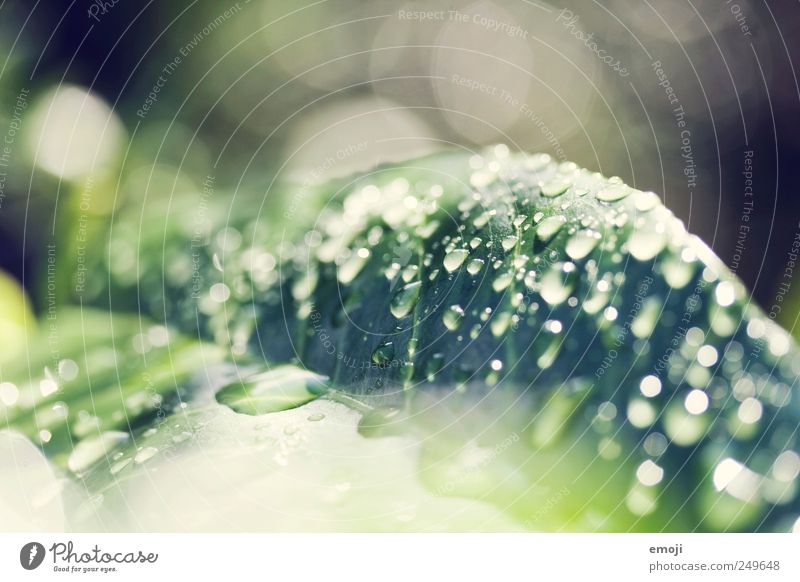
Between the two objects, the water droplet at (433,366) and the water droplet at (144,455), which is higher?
the water droplet at (433,366)

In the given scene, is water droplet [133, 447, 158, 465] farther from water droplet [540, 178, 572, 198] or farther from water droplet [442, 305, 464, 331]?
water droplet [540, 178, 572, 198]

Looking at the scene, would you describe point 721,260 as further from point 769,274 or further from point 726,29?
point 726,29

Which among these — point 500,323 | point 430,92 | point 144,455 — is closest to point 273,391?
point 144,455

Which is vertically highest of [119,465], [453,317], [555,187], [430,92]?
[430,92]

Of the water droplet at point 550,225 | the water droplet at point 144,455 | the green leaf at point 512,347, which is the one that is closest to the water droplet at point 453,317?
the green leaf at point 512,347

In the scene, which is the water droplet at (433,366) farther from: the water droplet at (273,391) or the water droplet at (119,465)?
the water droplet at (119,465)

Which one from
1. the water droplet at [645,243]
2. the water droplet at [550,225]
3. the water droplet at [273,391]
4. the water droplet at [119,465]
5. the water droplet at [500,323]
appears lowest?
the water droplet at [119,465]

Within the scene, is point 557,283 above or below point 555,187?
below

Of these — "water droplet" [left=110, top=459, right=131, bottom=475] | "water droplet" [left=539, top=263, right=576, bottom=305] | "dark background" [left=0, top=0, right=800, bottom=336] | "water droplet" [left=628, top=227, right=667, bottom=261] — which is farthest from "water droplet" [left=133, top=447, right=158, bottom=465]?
"water droplet" [left=628, top=227, right=667, bottom=261]

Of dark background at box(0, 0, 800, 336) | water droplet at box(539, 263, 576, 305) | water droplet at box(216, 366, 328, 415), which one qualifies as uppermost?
dark background at box(0, 0, 800, 336)

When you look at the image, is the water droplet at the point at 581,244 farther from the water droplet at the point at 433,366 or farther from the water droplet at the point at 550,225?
the water droplet at the point at 433,366

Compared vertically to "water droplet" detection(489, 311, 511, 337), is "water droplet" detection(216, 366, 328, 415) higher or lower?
lower

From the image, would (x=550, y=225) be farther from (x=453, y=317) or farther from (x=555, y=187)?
(x=453, y=317)
